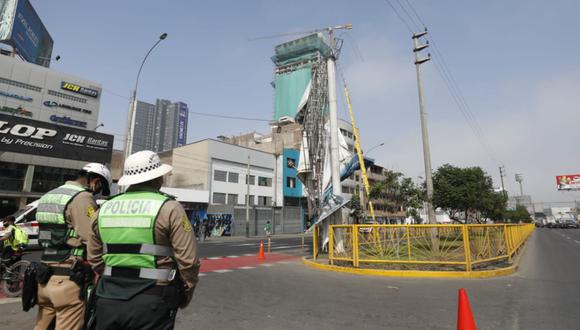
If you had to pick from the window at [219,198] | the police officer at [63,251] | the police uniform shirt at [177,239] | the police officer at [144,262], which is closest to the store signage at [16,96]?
the window at [219,198]

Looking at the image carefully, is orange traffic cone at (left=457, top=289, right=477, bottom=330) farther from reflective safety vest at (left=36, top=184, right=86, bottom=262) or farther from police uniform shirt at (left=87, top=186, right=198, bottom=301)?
reflective safety vest at (left=36, top=184, right=86, bottom=262)

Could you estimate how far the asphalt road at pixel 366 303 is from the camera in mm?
4973

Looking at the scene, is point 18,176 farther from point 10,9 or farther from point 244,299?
point 244,299

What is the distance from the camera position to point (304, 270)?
10719mm

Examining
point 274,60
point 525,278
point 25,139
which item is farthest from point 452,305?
point 274,60

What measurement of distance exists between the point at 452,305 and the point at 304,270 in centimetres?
547

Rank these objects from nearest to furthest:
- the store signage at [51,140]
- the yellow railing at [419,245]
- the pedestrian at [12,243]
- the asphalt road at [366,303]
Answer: the asphalt road at [366,303] < the pedestrian at [12,243] < the yellow railing at [419,245] < the store signage at [51,140]

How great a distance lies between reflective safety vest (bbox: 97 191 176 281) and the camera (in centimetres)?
200

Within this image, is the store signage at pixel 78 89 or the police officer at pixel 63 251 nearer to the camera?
the police officer at pixel 63 251

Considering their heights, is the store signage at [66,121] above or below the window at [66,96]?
below

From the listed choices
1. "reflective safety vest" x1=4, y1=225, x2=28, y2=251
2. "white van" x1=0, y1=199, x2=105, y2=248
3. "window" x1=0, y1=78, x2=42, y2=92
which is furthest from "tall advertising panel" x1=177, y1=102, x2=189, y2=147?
"reflective safety vest" x1=4, y1=225, x2=28, y2=251

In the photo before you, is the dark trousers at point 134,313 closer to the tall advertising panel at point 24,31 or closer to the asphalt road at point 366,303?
the asphalt road at point 366,303

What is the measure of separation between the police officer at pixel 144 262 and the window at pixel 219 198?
35.2m

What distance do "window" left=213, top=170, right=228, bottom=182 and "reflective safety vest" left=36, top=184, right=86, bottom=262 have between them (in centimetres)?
3428
